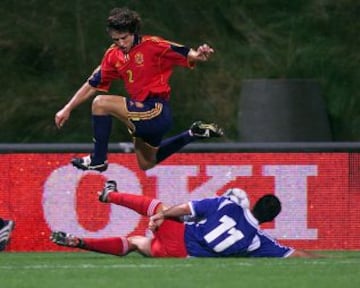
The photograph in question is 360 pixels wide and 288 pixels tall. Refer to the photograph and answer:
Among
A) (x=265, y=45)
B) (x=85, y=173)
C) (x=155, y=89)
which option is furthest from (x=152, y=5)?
(x=155, y=89)

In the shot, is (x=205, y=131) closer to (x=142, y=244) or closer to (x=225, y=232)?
(x=225, y=232)

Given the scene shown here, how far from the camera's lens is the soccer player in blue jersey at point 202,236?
1367 cm

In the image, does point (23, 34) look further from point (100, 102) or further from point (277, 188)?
point (100, 102)

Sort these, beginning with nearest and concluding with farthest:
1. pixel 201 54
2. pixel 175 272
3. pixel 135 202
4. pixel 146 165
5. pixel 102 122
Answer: pixel 175 272 → pixel 201 54 → pixel 102 122 → pixel 135 202 → pixel 146 165

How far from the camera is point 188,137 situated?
562 inches

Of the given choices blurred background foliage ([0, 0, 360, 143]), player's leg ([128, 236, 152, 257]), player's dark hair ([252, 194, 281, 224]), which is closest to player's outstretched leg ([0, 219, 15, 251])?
player's leg ([128, 236, 152, 257])

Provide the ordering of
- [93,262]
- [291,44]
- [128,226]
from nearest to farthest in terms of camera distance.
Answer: [93,262] < [128,226] < [291,44]

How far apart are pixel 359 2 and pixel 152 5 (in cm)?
277

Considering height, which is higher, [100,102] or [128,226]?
[100,102]

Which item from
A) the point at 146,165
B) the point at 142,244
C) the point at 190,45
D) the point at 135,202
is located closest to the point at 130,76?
the point at 146,165

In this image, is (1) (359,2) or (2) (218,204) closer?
(2) (218,204)

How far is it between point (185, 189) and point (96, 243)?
2.42 metres

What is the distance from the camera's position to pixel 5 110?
73.5 feet

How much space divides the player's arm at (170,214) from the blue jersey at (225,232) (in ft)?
0.18
